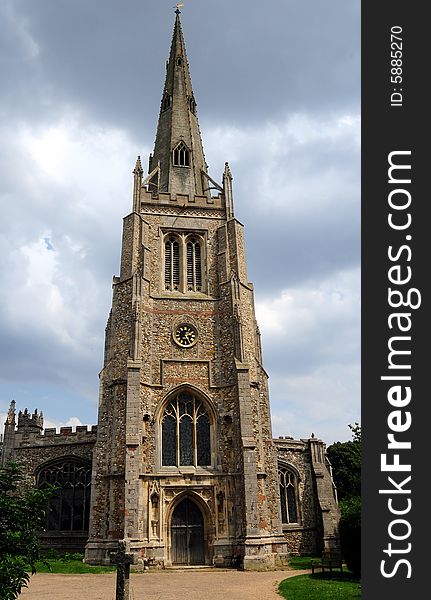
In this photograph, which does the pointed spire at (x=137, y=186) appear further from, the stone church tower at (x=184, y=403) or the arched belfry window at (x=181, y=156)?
the arched belfry window at (x=181, y=156)

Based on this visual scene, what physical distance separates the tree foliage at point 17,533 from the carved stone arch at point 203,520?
1644cm

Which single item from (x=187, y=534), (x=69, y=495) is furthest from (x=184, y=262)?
(x=69, y=495)

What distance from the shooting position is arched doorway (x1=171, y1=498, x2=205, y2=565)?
863 inches

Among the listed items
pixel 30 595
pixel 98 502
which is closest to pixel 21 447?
pixel 98 502

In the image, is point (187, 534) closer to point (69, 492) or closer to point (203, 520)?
point (203, 520)

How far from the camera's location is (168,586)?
1538 cm

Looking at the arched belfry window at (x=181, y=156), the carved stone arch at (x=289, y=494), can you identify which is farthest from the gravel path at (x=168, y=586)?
the arched belfry window at (x=181, y=156)

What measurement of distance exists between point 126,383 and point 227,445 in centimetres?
537

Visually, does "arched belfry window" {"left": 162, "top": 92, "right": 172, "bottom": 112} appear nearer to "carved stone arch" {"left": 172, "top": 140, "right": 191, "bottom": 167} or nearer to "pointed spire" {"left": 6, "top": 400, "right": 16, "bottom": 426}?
"carved stone arch" {"left": 172, "top": 140, "right": 191, "bottom": 167}

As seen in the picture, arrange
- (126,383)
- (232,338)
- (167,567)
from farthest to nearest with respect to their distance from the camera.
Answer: (232,338), (126,383), (167,567)

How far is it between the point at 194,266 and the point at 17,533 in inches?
889

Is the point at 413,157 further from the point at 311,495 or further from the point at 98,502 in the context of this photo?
the point at 311,495

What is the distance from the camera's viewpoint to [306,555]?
1060 inches

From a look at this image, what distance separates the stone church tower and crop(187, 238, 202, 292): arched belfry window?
6 cm
